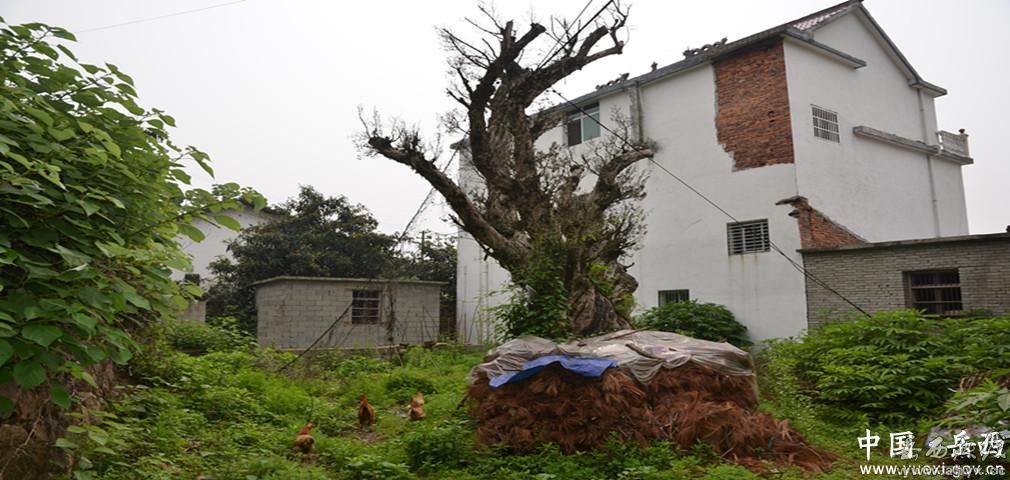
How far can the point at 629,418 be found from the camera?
5.35m

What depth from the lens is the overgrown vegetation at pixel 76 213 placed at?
8.07 ft

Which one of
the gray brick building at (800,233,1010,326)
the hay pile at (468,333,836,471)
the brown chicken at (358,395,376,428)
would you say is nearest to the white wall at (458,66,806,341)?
the gray brick building at (800,233,1010,326)

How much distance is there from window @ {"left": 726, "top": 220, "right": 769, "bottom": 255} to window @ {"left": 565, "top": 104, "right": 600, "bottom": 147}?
14.9 feet

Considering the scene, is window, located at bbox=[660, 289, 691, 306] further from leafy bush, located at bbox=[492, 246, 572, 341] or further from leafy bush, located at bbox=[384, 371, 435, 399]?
leafy bush, located at bbox=[384, 371, 435, 399]

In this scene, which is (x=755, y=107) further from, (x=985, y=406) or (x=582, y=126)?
(x=985, y=406)

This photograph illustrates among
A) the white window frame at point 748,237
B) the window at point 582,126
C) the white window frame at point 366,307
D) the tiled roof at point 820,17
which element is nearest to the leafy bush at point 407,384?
the white window frame at point 366,307

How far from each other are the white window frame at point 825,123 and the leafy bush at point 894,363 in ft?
19.7

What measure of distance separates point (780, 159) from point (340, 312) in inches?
427

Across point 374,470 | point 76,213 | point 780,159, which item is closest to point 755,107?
point 780,159

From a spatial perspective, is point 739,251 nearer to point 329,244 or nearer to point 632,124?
point 632,124

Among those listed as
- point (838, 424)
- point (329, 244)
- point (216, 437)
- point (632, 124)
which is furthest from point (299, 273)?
point (838, 424)

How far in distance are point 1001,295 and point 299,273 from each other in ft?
54.0

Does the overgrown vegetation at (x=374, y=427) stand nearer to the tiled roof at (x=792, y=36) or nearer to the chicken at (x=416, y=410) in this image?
the chicken at (x=416, y=410)

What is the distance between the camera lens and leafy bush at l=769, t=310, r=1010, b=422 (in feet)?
22.0
